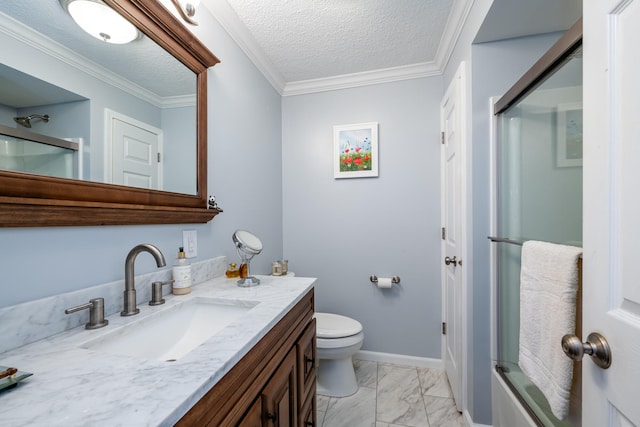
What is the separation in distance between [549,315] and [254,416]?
0.91m

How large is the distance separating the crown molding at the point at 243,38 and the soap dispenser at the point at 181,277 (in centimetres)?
130

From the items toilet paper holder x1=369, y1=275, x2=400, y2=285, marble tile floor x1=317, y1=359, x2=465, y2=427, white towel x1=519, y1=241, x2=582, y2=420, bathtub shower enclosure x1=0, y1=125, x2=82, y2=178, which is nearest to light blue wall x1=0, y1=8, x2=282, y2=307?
bathtub shower enclosure x1=0, y1=125, x2=82, y2=178

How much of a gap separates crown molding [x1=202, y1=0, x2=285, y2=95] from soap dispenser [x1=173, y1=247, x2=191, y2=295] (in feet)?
4.28

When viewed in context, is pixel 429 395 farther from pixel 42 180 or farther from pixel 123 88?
pixel 123 88

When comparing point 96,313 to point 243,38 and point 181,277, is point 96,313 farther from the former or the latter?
point 243,38

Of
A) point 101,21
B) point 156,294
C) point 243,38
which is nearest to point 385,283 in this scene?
point 156,294

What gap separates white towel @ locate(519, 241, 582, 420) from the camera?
28.4 inches

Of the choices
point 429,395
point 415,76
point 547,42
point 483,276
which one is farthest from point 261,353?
point 415,76

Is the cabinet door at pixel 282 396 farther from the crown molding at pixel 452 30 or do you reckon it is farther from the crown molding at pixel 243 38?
the crown molding at pixel 452 30

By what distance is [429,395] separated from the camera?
172 centimetres

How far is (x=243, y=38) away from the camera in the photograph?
1633 mm

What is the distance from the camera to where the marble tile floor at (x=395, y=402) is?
4.94 feet

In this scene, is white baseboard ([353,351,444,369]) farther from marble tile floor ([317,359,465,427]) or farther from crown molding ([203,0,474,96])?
crown molding ([203,0,474,96])

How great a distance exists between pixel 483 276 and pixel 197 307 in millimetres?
1390
